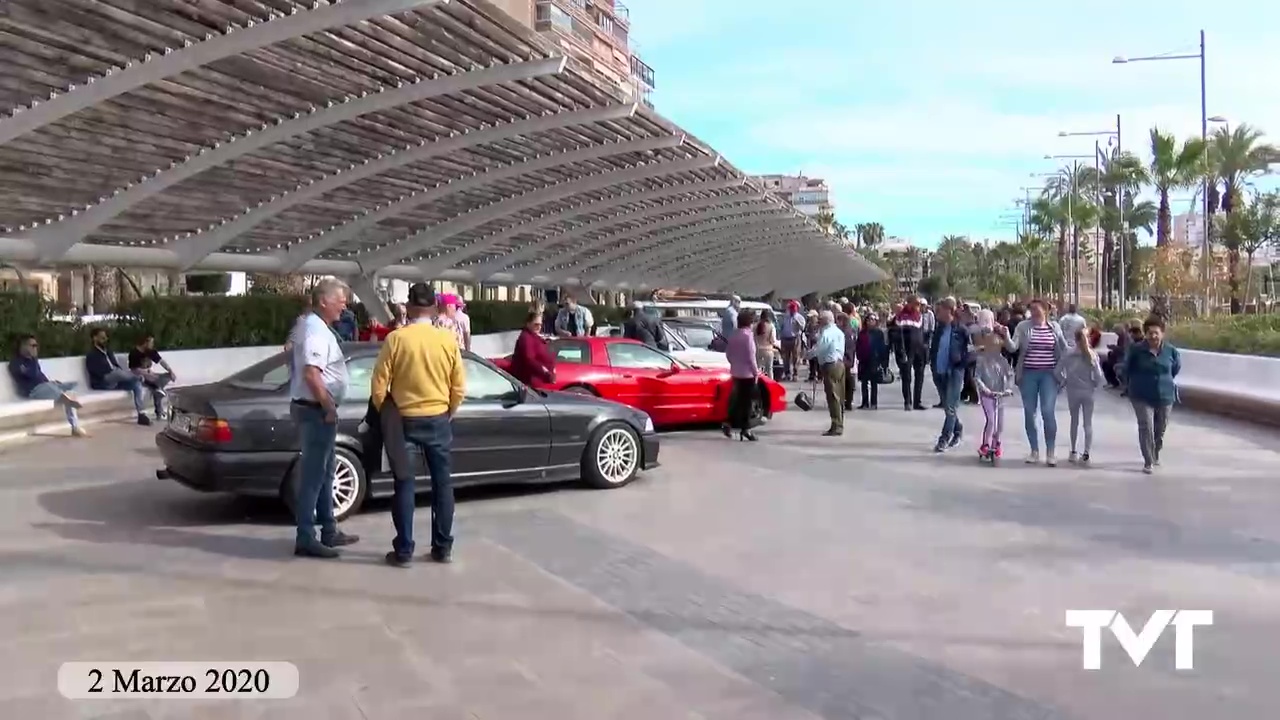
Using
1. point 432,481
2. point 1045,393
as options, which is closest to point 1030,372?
point 1045,393

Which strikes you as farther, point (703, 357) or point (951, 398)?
point (703, 357)

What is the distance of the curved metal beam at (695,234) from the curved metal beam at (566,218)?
4.02 metres

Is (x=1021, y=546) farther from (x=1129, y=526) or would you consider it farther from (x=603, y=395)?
(x=603, y=395)

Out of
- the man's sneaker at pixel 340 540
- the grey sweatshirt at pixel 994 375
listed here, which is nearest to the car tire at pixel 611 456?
the man's sneaker at pixel 340 540

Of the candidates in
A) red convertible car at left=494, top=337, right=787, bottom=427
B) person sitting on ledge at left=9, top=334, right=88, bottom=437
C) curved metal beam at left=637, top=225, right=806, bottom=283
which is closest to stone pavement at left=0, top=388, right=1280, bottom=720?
person sitting on ledge at left=9, top=334, right=88, bottom=437

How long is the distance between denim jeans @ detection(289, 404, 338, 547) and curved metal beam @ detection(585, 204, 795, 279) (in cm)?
3198

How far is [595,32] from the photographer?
7588 centimetres

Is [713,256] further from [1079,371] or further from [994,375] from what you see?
[1079,371]

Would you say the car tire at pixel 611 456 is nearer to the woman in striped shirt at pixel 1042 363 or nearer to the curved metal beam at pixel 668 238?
the woman in striped shirt at pixel 1042 363

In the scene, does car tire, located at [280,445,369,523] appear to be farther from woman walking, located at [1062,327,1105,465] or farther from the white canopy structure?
the white canopy structure

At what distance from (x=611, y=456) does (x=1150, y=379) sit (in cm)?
546

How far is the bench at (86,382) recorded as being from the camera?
43.6ft

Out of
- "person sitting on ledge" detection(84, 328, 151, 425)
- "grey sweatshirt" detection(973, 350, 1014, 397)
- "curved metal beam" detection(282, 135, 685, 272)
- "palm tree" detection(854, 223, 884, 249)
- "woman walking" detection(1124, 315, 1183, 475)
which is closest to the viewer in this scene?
"woman walking" detection(1124, 315, 1183, 475)

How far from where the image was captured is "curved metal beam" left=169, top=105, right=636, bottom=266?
22.6 m
